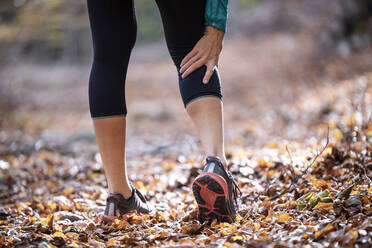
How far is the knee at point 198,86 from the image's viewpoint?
1456 mm

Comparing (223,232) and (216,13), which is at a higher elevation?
(216,13)

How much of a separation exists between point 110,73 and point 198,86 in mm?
424

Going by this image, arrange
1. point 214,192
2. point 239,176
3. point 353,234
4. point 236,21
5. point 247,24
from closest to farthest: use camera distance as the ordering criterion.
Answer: point 353,234
point 214,192
point 239,176
point 247,24
point 236,21

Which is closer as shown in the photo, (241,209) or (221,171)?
(221,171)

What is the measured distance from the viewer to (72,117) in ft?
31.3

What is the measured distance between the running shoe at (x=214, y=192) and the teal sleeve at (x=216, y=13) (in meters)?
0.60

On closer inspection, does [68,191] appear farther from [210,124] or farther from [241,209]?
[210,124]

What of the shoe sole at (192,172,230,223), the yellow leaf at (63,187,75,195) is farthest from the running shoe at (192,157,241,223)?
the yellow leaf at (63,187,75,195)

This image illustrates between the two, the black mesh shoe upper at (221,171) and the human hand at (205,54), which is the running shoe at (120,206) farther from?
the human hand at (205,54)

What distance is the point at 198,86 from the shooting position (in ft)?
4.80

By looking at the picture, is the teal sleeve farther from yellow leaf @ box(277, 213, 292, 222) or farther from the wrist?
yellow leaf @ box(277, 213, 292, 222)

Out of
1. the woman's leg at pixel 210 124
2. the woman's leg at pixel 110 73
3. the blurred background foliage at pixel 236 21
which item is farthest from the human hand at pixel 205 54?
the blurred background foliage at pixel 236 21

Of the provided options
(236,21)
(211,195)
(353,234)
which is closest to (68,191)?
(211,195)

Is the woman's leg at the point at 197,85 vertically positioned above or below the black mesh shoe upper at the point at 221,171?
above
